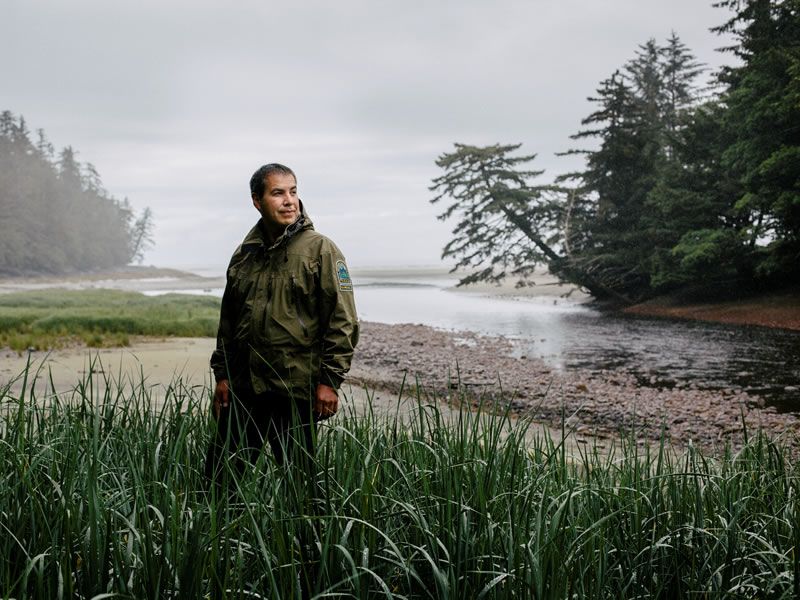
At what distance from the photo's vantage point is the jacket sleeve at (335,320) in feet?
9.98

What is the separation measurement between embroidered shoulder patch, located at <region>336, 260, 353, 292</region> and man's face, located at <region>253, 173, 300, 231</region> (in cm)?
28

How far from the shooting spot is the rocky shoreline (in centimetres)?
786

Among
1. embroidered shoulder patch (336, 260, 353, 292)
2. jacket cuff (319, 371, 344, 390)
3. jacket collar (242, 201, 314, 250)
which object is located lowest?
jacket cuff (319, 371, 344, 390)

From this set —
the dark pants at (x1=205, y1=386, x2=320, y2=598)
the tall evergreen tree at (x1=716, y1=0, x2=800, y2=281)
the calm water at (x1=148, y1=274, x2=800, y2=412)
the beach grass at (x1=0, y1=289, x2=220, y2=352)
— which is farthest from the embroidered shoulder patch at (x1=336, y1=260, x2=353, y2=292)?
the tall evergreen tree at (x1=716, y1=0, x2=800, y2=281)

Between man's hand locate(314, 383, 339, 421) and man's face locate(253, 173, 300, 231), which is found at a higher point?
man's face locate(253, 173, 300, 231)

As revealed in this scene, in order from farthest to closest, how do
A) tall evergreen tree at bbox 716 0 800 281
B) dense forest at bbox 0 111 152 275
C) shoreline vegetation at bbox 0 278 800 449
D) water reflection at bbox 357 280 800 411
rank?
dense forest at bbox 0 111 152 275
tall evergreen tree at bbox 716 0 800 281
water reflection at bbox 357 280 800 411
shoreline vegetation at bbox 0 278 800 449

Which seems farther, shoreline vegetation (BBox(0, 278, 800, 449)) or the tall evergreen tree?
the tall evergreen tree

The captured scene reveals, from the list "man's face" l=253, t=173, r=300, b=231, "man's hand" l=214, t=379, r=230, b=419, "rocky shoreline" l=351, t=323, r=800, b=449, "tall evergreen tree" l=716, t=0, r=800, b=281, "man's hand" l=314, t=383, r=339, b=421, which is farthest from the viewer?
"tall evergreen tree" l=716, t=0, r=800, b=281

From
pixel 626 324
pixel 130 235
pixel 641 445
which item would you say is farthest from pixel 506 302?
pixel 130 235

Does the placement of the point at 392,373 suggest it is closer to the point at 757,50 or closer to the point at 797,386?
the point at 797,386

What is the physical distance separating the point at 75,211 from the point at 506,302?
56.2m

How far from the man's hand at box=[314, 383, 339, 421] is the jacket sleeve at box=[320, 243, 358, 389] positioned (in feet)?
0.09

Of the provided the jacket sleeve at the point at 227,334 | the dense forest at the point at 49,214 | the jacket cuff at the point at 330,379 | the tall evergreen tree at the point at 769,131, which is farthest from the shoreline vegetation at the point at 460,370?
the dense forest at the point at 49,214

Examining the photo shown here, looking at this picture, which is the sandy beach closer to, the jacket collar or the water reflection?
the water reflection
